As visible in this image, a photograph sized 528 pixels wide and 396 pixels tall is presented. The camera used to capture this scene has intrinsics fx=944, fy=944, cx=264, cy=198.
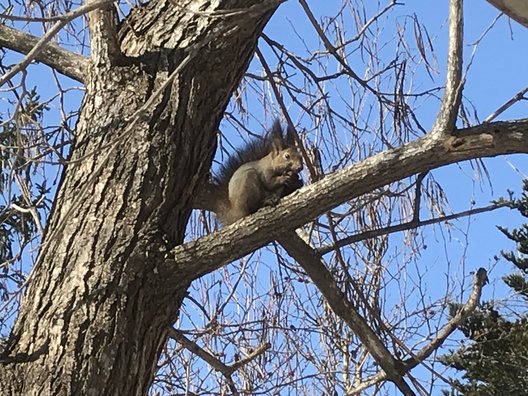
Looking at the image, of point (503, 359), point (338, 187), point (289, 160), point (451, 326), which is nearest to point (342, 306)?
point (451, 326)

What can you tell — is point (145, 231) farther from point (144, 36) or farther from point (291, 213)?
point (144, 36)

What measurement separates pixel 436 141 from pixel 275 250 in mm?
1374

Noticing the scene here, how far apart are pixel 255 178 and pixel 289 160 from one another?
310 millimetres

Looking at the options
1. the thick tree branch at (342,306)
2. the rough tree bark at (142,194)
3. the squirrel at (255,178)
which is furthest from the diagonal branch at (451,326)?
the squirrel at (255,178)

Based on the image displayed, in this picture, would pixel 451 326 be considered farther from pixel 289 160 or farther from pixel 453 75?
pixel 289 160

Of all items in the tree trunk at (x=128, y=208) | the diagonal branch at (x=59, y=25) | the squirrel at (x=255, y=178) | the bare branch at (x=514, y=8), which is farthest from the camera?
the squirrel at (x=255, y=178)

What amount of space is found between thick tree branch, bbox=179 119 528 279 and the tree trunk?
8cm

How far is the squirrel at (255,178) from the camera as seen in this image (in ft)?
12.3

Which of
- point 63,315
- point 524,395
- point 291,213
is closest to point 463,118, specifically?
point 291,213

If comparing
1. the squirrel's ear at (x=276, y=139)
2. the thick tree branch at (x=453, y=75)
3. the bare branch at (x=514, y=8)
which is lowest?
the bare branch at (x=514, y=8)

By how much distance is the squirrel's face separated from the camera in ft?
13.3

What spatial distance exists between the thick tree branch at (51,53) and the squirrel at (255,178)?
31.8 inches

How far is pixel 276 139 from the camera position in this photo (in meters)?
4.07

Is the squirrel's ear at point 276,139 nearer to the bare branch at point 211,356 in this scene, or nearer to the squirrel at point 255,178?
the squirrel at point 255,178
